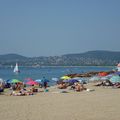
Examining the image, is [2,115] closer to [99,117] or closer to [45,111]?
[45,111]

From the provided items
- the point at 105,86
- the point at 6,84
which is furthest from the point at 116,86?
the point at 6,84

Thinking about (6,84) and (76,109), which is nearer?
(76,109)

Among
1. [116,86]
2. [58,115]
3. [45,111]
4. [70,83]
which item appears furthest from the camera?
[70,83]

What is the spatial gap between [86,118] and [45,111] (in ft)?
9.37

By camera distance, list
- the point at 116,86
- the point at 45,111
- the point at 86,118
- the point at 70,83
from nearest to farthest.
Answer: the point at 86,118
the point at 45,111
the point at 116,86
the point at 70,83

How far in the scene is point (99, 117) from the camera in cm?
1355

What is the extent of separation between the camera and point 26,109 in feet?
54.3

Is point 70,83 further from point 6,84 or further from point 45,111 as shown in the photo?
point 45,111

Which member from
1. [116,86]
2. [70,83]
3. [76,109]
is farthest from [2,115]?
[70,83]

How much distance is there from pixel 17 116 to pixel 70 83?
22300 mm

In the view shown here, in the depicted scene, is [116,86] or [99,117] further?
[116,86]

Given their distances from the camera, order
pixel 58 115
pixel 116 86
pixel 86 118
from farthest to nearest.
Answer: pixel 116 86 < pixel 58 115 < pixel 86 118

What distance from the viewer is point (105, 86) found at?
3325cm

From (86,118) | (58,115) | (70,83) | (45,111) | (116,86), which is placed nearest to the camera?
(86,118)
